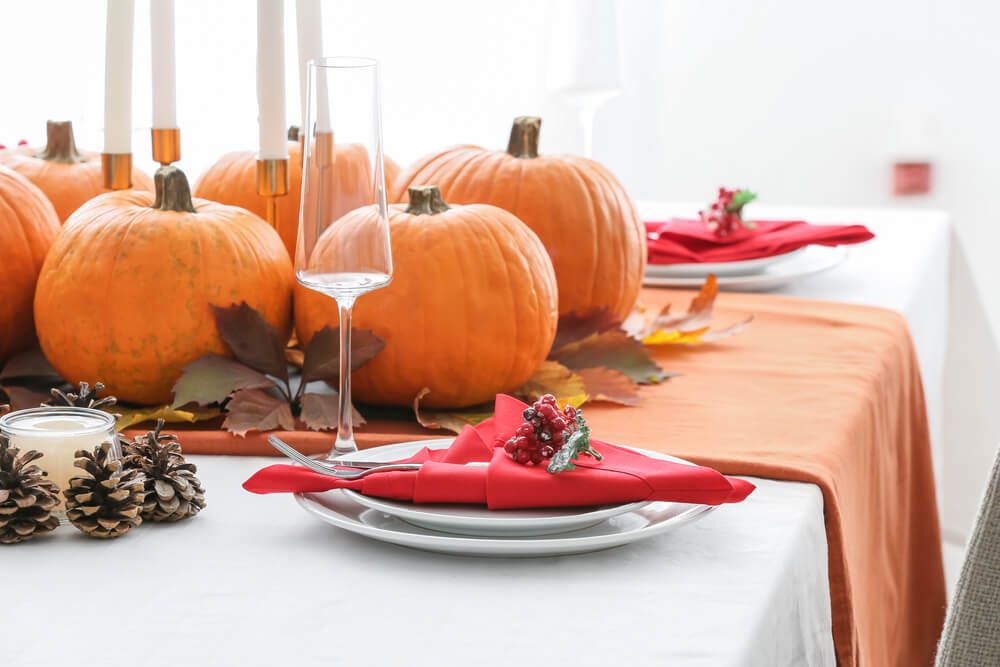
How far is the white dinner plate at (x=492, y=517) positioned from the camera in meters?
0.70

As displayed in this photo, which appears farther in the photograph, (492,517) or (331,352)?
(331,352)

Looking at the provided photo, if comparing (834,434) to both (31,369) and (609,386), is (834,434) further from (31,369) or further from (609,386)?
(31,369)

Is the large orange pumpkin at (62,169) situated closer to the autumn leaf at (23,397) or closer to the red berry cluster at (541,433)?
the autumn leaf at (23,397)

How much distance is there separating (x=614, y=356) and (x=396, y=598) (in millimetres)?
551

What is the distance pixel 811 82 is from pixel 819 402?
9.52 feet

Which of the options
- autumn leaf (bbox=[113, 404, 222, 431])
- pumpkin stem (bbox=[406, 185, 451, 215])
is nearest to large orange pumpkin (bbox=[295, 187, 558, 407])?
pumpkin stem (bbox=[406, 185, 451, 215])

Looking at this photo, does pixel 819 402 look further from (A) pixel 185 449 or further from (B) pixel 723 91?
(B) pixel 723 91

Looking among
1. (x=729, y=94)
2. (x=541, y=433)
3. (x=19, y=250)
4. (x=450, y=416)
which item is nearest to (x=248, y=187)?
(x=19, y=250)

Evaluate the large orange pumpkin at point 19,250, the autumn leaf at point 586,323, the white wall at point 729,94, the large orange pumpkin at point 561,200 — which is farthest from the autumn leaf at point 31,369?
the white wall at point 729,94

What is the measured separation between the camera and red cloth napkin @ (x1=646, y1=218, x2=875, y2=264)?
1621mm

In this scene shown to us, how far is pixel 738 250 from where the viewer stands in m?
1.63

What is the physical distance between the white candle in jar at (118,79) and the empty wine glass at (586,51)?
683 mm

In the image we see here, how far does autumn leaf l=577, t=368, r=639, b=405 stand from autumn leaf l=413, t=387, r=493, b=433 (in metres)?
0.10

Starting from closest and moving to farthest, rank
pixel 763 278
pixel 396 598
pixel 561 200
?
pixel 396 598
pixel 561 200
pixel 763 278
